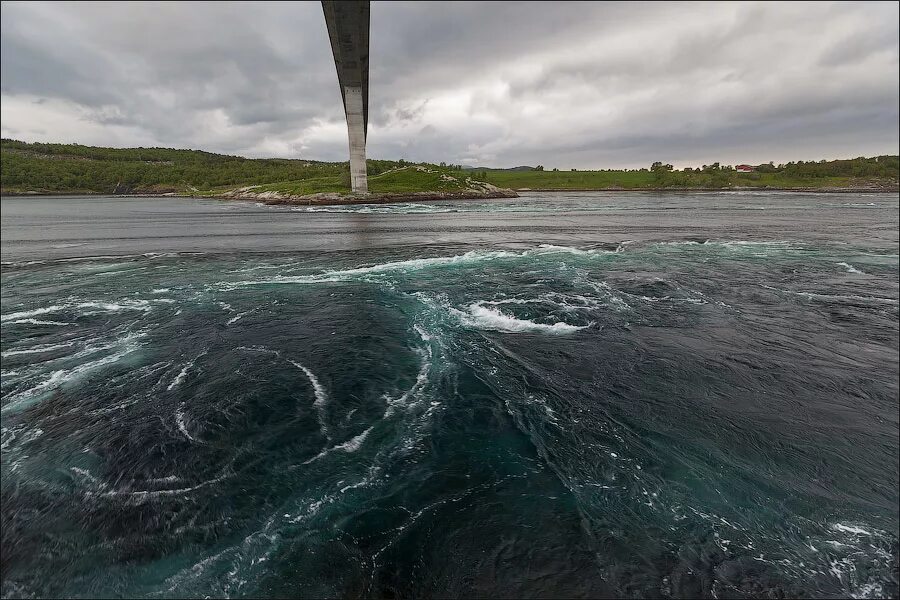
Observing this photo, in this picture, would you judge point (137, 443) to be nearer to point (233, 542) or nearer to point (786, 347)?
point (233, 542)

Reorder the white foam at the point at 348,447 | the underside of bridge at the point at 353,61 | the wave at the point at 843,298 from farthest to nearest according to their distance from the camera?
the underside of bridge at the point at 353,61 < the wave at the point at 843,298 < the white foam at the point at 348,447

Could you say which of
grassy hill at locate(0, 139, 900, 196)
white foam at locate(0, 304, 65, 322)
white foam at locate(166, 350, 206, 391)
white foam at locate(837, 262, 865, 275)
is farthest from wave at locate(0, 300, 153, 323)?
grassy hill at locate(0, 139, 900, 196)

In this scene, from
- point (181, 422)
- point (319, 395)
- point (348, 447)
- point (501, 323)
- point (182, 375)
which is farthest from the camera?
point (501, 323)

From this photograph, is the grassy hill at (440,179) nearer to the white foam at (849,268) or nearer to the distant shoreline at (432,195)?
the distant shoreline at (432,195)

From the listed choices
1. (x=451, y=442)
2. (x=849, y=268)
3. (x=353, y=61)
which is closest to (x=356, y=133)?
(x=353, y=61)

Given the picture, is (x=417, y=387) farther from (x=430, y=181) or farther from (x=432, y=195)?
(x=430, y=181)

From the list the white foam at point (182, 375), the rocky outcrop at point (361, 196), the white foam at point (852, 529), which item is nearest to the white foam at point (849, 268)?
the white foam at point (852, 529)
